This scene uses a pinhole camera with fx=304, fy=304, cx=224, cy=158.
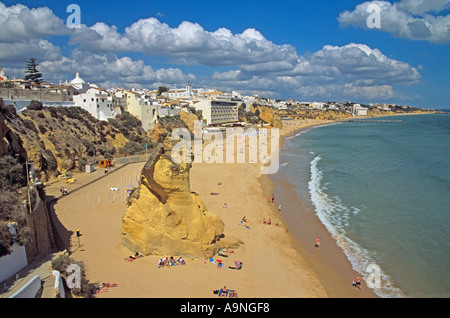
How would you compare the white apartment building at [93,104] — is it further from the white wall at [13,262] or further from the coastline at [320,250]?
the white wall at [13,262]

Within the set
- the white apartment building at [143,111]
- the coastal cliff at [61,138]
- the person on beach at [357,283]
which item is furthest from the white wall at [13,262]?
the white apartment building at [143,111]

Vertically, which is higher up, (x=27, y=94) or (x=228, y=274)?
(x=27, y=94)

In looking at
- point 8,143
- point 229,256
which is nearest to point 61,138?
point 8,143

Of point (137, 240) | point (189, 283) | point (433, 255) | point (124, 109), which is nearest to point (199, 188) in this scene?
point (137, 240)

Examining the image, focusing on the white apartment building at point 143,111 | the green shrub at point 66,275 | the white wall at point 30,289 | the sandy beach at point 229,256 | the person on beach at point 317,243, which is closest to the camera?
the white wall at point 30,289

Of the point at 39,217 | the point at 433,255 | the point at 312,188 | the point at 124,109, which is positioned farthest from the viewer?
the point at 124,109
